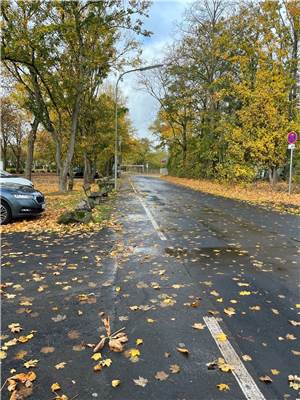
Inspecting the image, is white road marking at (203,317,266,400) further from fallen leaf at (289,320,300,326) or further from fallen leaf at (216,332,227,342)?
A: fallen leaf at (289,320,300,326)

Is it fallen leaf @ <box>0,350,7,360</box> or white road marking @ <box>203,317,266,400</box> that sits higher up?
white road marking @ <box>203,317,266,400</box>

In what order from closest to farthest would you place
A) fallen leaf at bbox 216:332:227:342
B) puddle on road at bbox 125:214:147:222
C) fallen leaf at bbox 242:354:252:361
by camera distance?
fallen leaf at bbox 242:354:252:361
fallen leaf at bbox 216:332:227:342
puddle on road at bbox 125:214:147:222

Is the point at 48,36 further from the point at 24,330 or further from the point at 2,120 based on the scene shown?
the point at 2,120

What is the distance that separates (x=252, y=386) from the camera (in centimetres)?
307

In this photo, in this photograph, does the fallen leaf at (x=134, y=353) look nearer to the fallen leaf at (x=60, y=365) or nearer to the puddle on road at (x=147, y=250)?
the fallen leaf at (x=60, y=365)

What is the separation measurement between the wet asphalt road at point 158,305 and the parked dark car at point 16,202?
217cm

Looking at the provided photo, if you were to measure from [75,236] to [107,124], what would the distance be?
73.6 feet

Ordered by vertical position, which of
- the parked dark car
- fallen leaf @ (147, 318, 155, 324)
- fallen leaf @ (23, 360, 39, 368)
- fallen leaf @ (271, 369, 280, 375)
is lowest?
fallen leaf @ (23, 360, 39, 368)

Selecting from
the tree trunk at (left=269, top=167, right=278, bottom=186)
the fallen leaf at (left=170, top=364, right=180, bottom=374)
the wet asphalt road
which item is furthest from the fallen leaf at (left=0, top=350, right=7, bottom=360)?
the tree trunk at (left=269, top=167, right=278, bottom=186)

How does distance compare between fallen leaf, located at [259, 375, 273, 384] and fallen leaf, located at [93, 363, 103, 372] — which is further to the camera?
fallen leaf, located at [93, 363, 103, 372]

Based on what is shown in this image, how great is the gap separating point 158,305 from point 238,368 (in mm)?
1589

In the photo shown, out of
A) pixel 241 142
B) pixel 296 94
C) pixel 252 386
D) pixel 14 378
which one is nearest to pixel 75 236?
pixel 14 378

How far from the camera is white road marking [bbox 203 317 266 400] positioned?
2982 millimetres

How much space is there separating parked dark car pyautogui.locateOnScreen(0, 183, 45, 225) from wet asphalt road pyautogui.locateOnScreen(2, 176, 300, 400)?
2.17 meters
